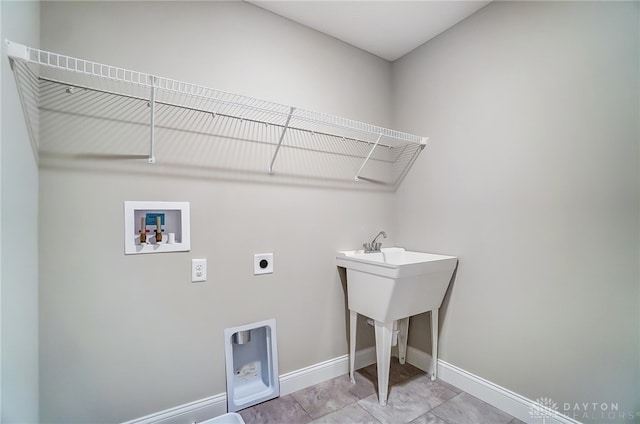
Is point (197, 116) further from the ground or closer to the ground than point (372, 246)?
→ further from the ground

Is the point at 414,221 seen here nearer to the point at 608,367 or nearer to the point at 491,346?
the point at 491,346

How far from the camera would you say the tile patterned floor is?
166cm

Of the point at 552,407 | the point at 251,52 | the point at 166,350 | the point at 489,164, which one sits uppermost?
the point at 251,52

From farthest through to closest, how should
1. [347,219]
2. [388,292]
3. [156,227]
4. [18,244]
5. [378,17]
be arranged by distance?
[347,219] → [378,17] → [388,292] → [156,227] → [18,244]

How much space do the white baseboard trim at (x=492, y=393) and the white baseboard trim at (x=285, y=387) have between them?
0.50m

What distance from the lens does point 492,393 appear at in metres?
1.79

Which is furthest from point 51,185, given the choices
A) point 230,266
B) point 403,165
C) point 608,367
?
point 608,367

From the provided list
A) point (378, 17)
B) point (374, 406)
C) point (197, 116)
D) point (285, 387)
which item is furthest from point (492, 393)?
point (378, 17)

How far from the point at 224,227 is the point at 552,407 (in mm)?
2013

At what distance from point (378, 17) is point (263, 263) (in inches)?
70.5

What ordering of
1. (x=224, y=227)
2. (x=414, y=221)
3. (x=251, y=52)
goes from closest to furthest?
1. (x=224, y=227)
2. (x=251, y=52)
3. (x=414, y=221)

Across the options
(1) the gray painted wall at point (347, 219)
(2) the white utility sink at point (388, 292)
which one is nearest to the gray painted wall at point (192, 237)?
(1) the gray painted wall at point (347, 219)

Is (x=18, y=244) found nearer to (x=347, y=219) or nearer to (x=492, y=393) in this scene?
(x=347, y=219)

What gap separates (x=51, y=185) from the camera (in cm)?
130
